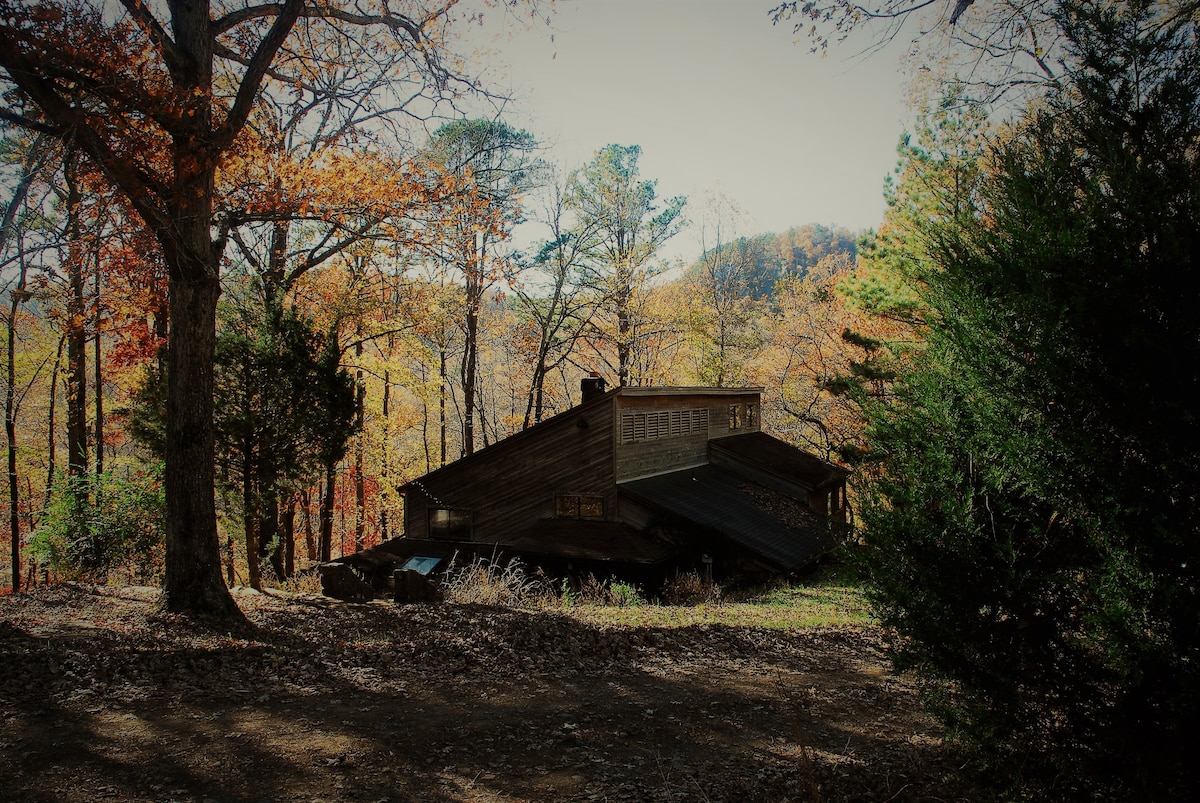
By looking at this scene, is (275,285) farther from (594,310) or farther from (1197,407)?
(1197,407)

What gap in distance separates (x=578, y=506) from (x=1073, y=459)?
17021mm

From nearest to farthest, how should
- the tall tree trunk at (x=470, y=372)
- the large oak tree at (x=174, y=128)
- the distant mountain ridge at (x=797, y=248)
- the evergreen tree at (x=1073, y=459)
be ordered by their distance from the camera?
the evergreen tree at (x=1073, y=459), the large oak tree at (x=174, y=128), the tall tree trunk at (x=470, y=372), the distant mountain ridge at (x=797, y=248)

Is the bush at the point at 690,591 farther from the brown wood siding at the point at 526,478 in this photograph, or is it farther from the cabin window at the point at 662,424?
the cabin window at the point at 662,424

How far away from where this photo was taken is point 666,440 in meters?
23.4

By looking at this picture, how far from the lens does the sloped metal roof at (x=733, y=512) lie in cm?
1867

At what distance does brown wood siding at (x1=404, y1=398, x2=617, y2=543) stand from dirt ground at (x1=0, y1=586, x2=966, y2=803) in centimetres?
1038

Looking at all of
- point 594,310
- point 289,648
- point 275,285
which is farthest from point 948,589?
point 594,310

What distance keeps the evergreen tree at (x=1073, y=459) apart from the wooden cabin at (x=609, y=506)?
13.8 meters

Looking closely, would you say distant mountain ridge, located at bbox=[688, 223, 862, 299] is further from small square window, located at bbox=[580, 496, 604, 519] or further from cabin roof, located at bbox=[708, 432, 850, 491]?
small square window, located at bbox=[580, 496, 604, 519]

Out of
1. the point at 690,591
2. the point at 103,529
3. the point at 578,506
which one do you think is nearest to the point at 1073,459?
the point at 690,591

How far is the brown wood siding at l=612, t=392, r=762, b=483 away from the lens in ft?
67.6

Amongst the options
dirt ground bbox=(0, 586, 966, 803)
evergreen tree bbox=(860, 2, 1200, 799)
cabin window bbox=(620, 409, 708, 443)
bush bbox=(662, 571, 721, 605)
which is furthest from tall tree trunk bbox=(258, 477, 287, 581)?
evergreen tree bbox=(860, 2, 1200, 799)

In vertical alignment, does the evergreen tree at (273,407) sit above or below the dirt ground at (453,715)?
above

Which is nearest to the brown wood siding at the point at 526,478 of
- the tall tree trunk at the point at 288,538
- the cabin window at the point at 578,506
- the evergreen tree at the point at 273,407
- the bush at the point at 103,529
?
the cabin window at the point at 578,506
